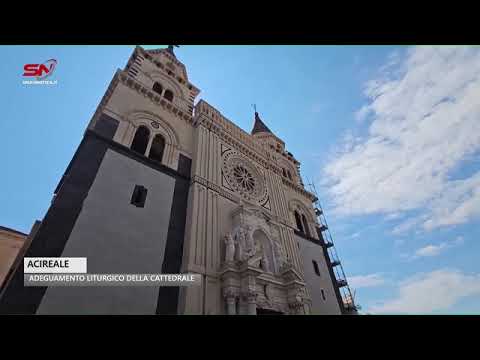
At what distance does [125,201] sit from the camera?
9.33 m

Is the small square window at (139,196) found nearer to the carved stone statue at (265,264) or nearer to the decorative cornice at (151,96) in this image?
the decorative cornice at (151,96)

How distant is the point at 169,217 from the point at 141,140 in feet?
15.3

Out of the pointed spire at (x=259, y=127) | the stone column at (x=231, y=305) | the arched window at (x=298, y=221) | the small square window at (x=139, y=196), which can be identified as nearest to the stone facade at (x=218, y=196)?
the stone column at (x=231, y=305)

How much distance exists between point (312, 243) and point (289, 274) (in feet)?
25.1

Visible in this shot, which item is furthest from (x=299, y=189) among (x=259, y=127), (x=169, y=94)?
(x=169, y=94)

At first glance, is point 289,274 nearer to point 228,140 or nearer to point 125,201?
point 125,201

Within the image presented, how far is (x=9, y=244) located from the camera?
14.2 meters

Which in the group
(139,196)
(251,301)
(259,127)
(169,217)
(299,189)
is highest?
(259,127)

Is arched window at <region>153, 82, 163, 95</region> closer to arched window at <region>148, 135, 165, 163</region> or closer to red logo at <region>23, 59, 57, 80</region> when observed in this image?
arched window at <region>148, 135, 165, 163</region>

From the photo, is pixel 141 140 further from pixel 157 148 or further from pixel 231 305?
pixel 231 305
